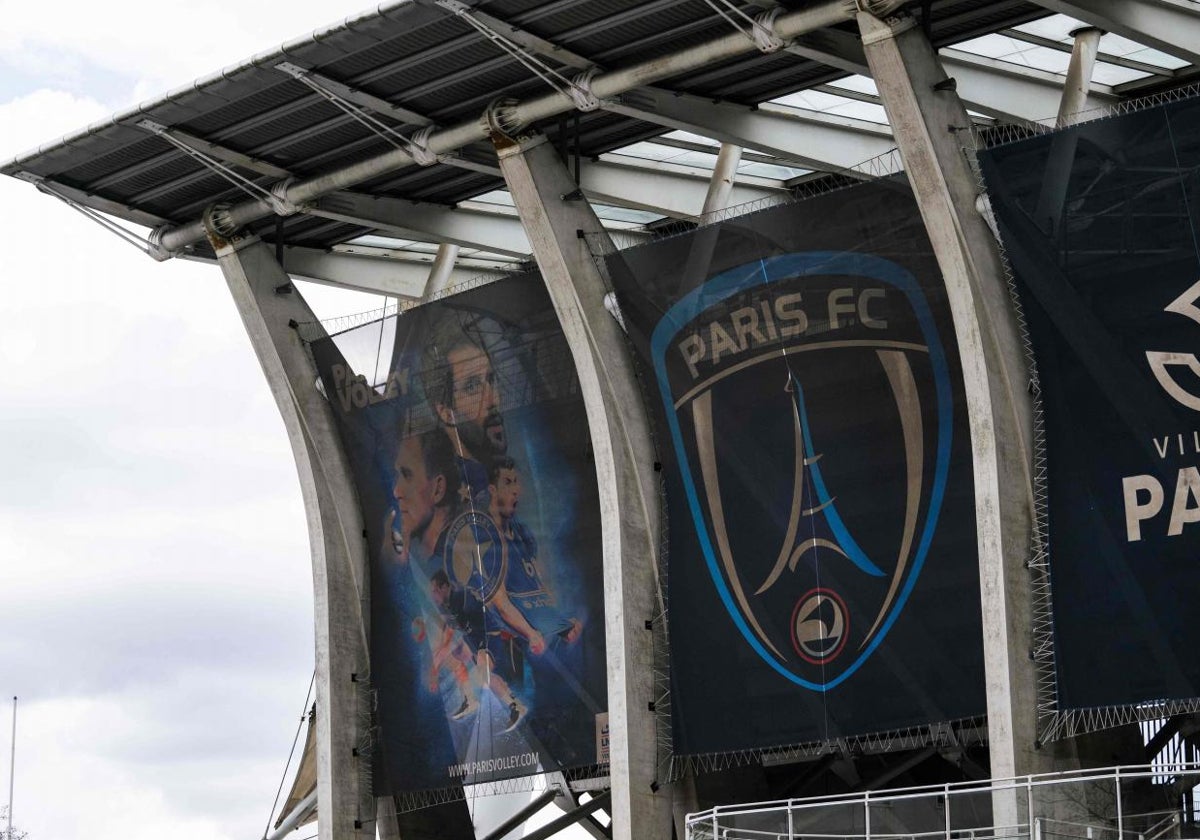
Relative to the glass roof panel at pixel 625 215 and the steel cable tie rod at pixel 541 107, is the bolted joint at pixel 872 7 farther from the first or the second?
the glass roof panel at pixel 625 215

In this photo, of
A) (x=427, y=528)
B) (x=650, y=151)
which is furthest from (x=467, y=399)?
(x=650, y=151)

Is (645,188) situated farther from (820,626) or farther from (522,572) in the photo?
(820,626)

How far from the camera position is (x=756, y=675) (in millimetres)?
27297

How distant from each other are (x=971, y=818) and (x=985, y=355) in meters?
6.09

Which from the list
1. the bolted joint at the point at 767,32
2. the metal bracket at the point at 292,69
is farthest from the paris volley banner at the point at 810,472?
the metal bracket at the point at 292,69

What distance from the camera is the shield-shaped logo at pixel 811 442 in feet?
85.5

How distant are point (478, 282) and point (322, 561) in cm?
608

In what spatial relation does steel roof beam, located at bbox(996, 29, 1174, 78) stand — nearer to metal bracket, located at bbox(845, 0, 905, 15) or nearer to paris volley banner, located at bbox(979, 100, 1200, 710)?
metal bracket, located at bbox(845, 0, 905, 15)

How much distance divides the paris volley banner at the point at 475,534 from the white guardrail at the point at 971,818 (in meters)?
7.15

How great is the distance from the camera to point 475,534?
102 ft

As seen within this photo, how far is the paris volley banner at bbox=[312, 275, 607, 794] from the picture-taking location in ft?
98.5

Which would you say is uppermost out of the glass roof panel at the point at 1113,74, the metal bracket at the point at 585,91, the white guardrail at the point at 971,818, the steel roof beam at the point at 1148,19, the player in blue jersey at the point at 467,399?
the glass roof panel at the point at 1113,74

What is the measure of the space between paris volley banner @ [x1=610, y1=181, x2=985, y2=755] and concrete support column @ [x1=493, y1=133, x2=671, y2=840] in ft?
1.20

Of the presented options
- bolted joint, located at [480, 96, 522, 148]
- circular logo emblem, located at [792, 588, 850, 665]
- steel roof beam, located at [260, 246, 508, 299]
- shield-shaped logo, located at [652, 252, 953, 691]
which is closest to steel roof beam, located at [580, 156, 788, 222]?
bolted joint, located at [480, 96, 522, 148]
